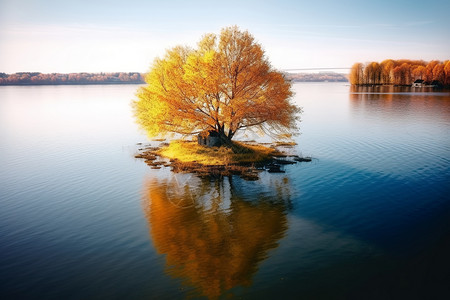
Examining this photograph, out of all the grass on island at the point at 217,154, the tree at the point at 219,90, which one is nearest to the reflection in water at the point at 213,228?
the grass on island at the point at 217,154

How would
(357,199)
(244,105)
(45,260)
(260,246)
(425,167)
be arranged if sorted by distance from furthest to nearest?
(244,105) < (425,167) < (357,199) < (260,246) < (45,260)

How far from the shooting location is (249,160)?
40656 millimetres

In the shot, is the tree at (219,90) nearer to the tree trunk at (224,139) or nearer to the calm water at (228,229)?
the tree trunk at (224,139)

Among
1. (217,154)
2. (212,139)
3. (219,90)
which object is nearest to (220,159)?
(217,154)

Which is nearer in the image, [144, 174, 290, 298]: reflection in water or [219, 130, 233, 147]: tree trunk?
[144, 174, 290, 298]: reflection in water

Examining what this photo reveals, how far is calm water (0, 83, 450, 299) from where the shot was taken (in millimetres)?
16984

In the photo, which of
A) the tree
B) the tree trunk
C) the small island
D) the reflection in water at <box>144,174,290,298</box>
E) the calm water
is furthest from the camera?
the tree trunk

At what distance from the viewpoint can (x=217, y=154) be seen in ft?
138

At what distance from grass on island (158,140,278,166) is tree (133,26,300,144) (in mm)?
3059

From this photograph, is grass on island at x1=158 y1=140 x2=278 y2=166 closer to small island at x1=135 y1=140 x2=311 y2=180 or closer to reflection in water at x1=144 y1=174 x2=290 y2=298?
small island at x1=135 y1=140 x2=311 y2=180

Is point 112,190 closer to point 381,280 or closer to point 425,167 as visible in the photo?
point 381,280

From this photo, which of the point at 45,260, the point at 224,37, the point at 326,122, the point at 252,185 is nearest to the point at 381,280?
the point at 252,185

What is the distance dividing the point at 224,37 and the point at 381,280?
110ft

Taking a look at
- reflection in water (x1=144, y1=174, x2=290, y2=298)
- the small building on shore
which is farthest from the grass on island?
reflection in water (x1=144, y1=174, x2=290, y2=298)
